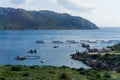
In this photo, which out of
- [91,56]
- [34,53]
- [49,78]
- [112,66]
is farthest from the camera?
[34,53]

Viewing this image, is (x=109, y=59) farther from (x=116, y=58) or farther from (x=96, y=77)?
(x=96, y=77)

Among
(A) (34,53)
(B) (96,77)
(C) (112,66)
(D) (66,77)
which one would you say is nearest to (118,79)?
(B) (96,77)

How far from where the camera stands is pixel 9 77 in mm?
38781

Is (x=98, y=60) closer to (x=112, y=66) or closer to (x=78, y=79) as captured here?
(x=112, y=66)

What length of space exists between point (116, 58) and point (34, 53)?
59.1 m

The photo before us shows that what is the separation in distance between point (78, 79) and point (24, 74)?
271 inches

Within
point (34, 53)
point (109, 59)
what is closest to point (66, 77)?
point (109, 59)

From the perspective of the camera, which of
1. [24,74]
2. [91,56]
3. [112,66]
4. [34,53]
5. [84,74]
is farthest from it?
[34,53]

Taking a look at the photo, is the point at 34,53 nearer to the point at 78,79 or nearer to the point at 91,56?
the point at 91,56

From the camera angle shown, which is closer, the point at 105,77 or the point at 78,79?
the point at 78,79

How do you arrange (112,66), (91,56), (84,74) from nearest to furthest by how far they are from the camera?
(84,74)
(112,66)
(91,56)

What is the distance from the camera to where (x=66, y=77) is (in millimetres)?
39000

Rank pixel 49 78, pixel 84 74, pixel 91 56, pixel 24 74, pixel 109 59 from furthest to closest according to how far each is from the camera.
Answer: pixel 91 56 → pixel 109 59 → pixel 84 74 → pixel 24 74 → pixel 49 78

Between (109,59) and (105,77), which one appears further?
(109,59)
